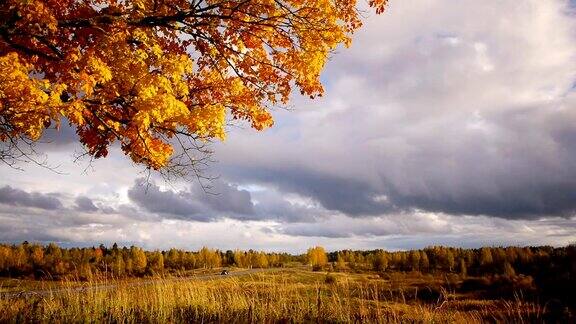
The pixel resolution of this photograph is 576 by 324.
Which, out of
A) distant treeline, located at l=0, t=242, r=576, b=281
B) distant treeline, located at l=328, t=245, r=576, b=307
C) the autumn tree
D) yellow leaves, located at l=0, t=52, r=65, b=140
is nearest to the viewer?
yellow leaves, located at l=0, t=52, r=65, b=140

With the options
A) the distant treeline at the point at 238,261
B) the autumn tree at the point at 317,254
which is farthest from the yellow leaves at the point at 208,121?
the autumn tree at the point at 317,254

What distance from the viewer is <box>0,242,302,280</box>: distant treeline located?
37062 mm

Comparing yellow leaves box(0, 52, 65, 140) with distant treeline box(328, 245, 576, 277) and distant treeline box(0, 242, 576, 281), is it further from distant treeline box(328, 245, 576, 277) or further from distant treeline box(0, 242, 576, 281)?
Result: distant treeline box(328, 245, 576, 277)

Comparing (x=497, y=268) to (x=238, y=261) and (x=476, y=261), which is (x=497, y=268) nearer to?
(x=476, y=261)

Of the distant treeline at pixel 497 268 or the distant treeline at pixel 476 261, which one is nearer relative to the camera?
the distant treeline at pixel 497 268

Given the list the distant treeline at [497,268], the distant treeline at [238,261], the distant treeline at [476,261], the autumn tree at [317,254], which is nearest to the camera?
the distant treeline at [497,268]

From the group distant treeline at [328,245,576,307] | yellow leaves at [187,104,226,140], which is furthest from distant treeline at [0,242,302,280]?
yellow leaves at [187,104,226,140]

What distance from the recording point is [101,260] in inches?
1873

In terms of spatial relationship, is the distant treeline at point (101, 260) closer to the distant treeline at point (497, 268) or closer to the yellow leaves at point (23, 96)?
the distant treeline at point (497, 268)

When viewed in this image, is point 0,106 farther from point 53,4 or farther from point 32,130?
point 53,4

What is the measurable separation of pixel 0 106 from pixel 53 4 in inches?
86.1

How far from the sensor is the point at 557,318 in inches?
818

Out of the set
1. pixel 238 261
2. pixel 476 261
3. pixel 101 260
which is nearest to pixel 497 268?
pixel 476 261

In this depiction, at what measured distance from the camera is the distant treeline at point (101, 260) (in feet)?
122
